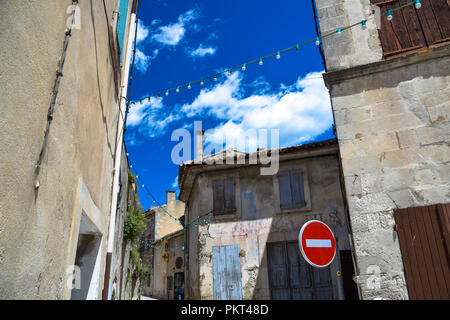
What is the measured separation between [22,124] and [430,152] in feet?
18.6

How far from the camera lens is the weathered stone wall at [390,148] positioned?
5.27 meters

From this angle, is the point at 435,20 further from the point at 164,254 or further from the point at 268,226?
the point at 164,254

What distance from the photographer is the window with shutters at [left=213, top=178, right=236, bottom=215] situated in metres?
11.5

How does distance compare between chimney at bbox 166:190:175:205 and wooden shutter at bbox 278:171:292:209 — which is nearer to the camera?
wooden shutter at bbox 278:171:292:209

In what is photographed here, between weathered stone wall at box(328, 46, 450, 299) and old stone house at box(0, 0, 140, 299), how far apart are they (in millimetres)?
4051

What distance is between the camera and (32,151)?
7.32 feet

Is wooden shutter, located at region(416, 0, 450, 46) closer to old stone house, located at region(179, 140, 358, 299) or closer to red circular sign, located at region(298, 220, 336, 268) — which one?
red circular sign, located at region(298, 220, 336, 268)

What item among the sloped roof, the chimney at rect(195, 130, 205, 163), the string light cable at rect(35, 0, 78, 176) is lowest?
the string light cable at rect(35, 0, 78, 176)

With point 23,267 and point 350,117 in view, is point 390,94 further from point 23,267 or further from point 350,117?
point 23,267

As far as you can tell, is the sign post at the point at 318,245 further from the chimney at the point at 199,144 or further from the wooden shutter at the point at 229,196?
the chimney at the point at 199,144

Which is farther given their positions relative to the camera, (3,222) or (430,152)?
(430,152)

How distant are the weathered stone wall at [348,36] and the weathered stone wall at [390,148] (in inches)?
13.4
